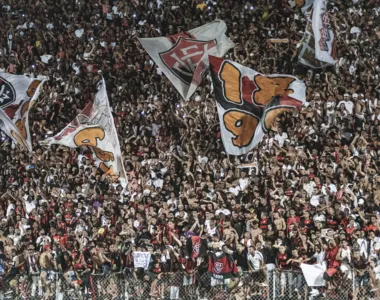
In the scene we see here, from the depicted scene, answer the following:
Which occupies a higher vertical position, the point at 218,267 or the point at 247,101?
the point at 247,101

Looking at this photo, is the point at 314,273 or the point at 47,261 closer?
the point at 314,273

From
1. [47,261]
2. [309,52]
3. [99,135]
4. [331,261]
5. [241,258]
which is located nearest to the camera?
[331,261]

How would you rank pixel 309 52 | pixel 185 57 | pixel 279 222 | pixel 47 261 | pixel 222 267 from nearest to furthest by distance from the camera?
pixel 222 267, pixel 279 222, pixel 47 261, pixel 185 57, pixel 309 52

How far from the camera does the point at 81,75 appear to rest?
30.4 meters

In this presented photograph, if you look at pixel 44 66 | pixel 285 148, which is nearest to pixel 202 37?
pixel 285 148

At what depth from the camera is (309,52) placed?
2642 centimetres

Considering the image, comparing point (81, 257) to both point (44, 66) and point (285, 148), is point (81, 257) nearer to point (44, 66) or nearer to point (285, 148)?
point (285, 148)

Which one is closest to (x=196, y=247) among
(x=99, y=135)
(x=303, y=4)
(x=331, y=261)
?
(x=331, y=261)

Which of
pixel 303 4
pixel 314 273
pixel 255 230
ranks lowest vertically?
pixel 314 273

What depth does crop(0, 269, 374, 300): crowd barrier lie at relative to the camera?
17.8 m

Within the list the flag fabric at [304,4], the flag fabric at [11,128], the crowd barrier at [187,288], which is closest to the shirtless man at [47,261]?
the crowd barrier at [187,288]

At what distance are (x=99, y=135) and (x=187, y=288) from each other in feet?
20.6

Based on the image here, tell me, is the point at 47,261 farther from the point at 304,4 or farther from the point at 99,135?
the point at 304,4

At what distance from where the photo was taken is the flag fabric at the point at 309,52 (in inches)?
1034
